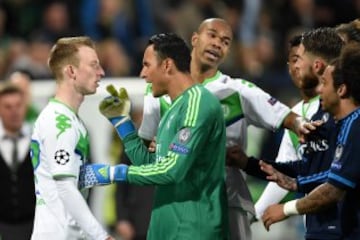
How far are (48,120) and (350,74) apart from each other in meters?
1.91

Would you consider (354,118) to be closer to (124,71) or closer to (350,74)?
(350,74)

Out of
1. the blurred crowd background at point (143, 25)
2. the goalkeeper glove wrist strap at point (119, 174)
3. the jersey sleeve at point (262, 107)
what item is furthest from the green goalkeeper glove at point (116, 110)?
the blurred crowd background at point (143, 25)

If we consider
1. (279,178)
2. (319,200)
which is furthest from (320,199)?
(279,178)

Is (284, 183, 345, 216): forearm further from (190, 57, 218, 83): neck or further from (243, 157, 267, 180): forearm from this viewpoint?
(190, 57, 218, 83): neck

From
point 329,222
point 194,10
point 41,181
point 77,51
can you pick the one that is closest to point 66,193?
point 41,181

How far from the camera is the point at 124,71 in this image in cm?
1628

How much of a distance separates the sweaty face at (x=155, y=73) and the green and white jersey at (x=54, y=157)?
0.52 m

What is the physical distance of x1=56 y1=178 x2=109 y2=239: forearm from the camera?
8672mm

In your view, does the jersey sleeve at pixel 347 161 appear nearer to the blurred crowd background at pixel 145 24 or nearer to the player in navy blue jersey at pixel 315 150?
the player in navy blue jersey at pixel 315 150

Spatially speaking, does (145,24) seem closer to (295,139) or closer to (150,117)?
(295,139)

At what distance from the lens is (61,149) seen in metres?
8.78

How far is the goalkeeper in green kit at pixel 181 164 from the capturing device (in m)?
8.59

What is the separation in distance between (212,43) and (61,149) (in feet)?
4.90

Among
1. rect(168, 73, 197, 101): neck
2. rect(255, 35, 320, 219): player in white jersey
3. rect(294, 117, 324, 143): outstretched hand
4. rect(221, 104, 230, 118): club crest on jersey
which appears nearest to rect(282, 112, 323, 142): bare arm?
rect(294, 117, 324, 143): outstretched hand
